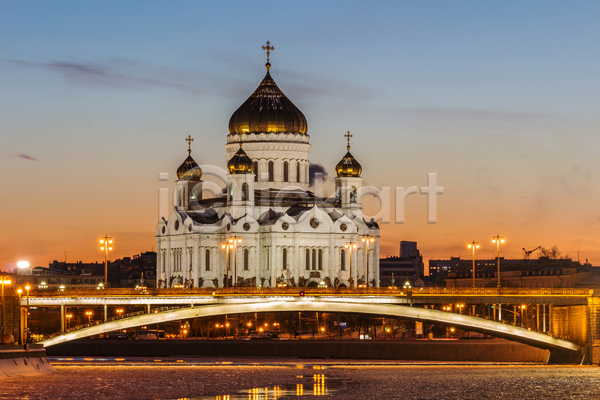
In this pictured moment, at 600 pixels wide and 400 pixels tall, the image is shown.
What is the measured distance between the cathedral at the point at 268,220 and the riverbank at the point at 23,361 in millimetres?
41111

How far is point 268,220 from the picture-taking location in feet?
398

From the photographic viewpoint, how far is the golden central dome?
126 meters

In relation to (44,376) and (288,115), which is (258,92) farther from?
(44,376)

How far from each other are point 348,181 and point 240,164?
11.4 meters

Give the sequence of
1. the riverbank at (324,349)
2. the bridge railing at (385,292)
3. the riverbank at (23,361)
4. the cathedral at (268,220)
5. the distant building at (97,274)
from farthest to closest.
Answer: the distant building at (97,274) → the cathedral at (268,220) → the riverbank at (324,349) → the bridge railing at (385,292) → the riverbank at (23,361)

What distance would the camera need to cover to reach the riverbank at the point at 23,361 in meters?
71.6

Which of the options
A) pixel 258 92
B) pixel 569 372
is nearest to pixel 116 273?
pixel 258 92

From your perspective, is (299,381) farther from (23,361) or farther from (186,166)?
(186,166)

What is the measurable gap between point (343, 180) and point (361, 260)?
7.75m

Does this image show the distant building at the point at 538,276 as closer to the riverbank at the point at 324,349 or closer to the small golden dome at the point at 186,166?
the small golden dome at the point at 186,166

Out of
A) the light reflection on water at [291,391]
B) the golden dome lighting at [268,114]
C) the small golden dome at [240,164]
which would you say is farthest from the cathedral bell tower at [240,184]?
the light reflection on water at [291,391]

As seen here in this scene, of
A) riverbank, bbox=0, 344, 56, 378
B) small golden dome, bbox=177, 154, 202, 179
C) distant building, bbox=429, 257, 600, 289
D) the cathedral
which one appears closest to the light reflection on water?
riverbank, bbox=0, 344, 56, 378

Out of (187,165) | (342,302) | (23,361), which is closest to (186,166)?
(187,165)

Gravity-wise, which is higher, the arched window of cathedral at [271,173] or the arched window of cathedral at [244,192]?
the arched window of cathedral at [271,173]
